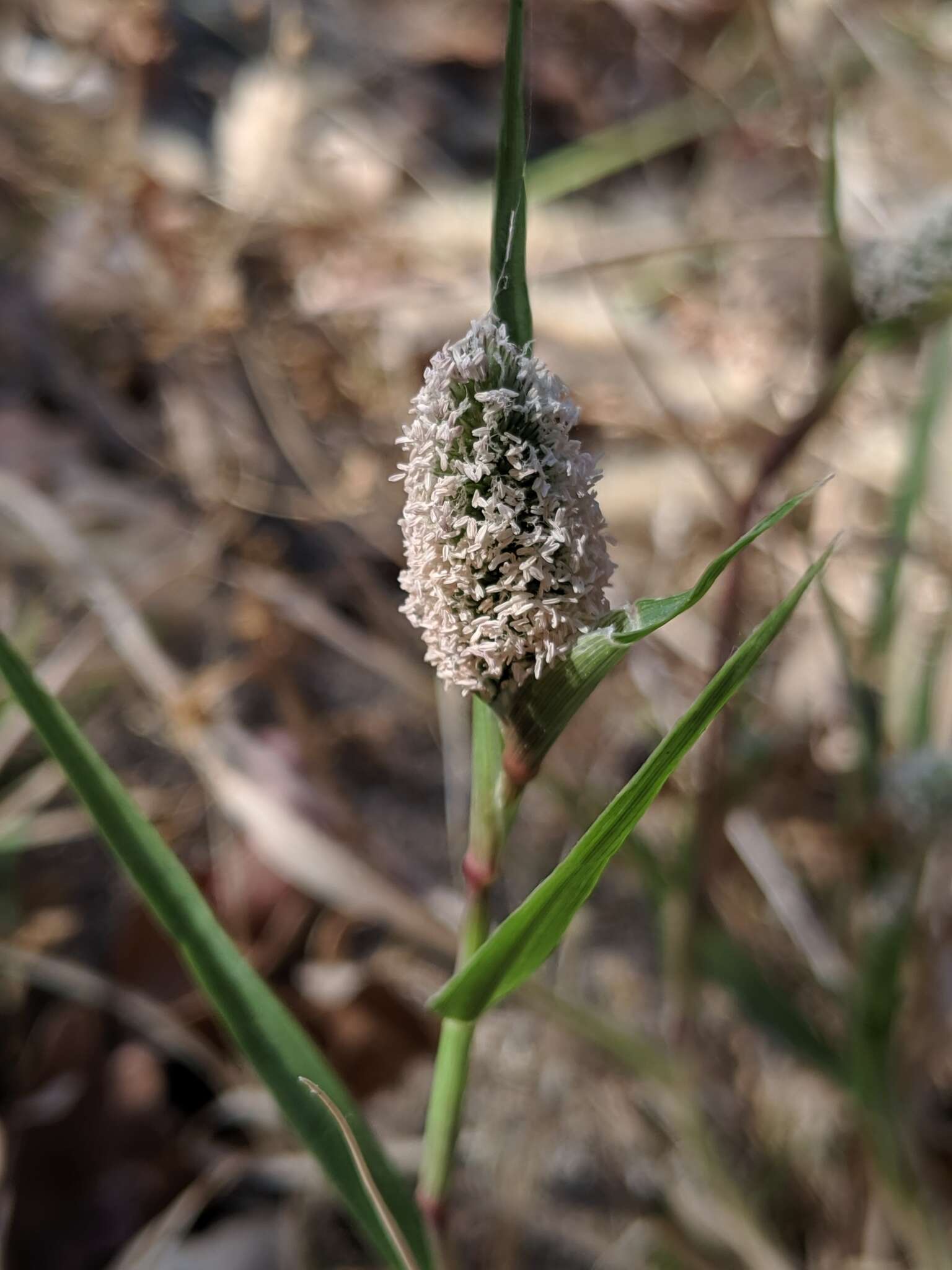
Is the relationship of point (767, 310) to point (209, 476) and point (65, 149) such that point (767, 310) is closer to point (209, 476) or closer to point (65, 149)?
point (209, 476)

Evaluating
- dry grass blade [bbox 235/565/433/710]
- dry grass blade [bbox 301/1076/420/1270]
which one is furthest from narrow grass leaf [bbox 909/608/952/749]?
dry grass blade [bbox 301/1076/420/1270]

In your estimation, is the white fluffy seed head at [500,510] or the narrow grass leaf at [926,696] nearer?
the white fluffy seed head at [500,510]

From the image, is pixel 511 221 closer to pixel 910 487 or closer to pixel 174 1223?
pixel 910 487

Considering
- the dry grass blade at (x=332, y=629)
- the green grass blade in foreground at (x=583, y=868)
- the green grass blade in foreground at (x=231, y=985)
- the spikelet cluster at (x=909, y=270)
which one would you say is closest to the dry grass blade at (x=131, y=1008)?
the dry grass blade at (x=332, y=629)

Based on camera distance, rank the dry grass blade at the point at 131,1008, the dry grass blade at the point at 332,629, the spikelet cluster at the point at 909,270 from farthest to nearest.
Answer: the dry grass blade at the point at 332,629
the dry grass blade at the point at 131,1008
the spikelet cluster at the point at 909,270

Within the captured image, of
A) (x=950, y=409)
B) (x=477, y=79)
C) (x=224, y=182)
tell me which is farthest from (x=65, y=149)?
(x=950, y=409)

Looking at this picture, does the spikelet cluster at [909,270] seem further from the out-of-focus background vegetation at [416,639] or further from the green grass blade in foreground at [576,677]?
the green grass blade in foreground at [576,677]

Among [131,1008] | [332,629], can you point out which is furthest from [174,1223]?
[332,629]

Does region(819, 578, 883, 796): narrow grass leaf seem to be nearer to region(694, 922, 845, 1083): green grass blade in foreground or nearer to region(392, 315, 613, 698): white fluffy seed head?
region(694, 922, 845, 1083): green grass blade in foreground
